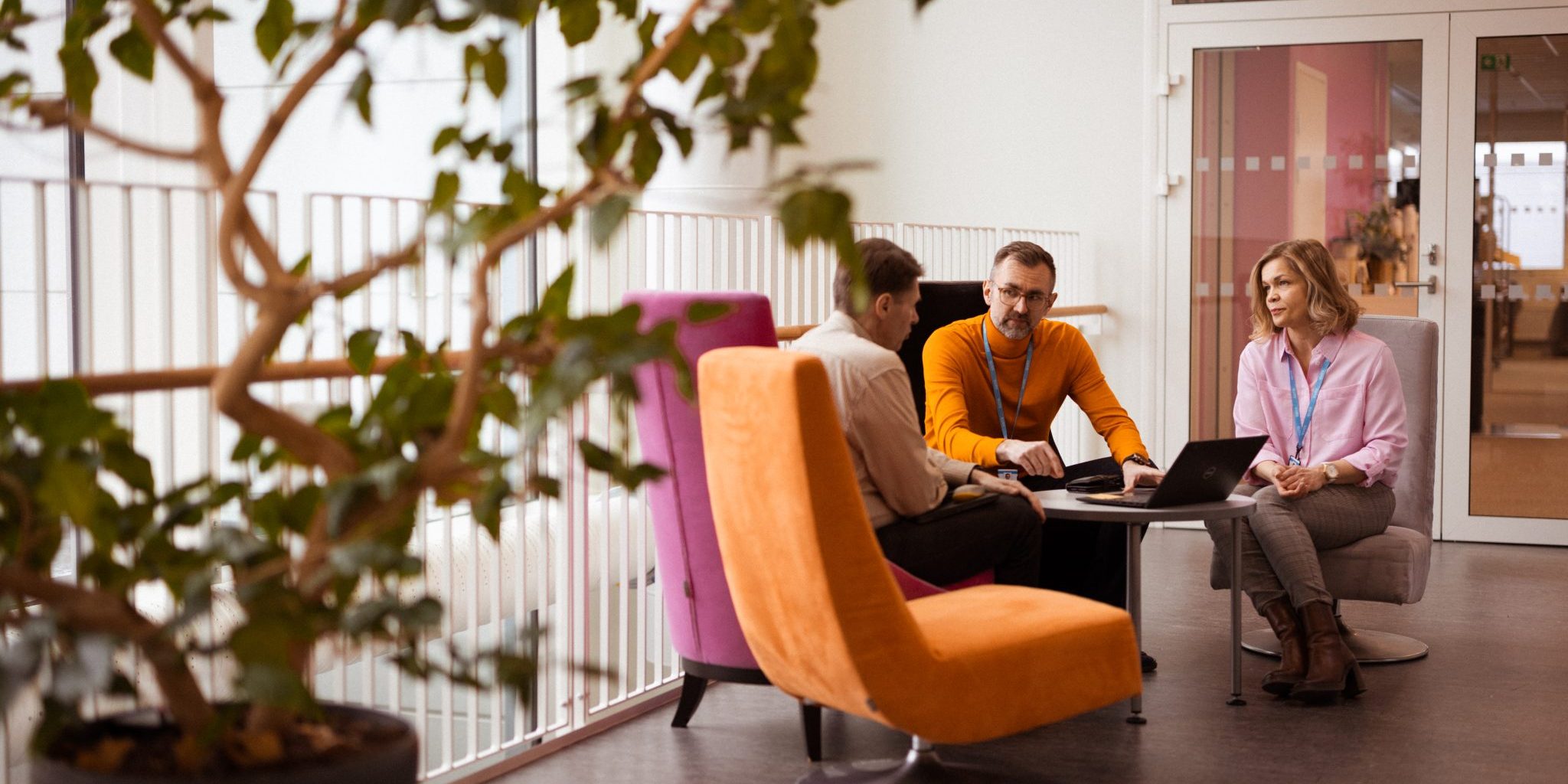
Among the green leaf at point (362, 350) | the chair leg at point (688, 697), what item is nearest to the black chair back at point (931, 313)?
the chair leg at point (688, 697)

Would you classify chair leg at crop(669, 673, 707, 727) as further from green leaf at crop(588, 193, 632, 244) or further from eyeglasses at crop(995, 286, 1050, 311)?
green leaf at crop(588, 193, 632, 244)

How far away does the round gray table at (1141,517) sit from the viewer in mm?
3648

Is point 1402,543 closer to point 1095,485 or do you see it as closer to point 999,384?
point 1095,485

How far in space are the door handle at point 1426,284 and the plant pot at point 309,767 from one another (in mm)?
5987

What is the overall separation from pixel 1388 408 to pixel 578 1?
3202 mm

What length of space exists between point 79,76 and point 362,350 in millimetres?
491

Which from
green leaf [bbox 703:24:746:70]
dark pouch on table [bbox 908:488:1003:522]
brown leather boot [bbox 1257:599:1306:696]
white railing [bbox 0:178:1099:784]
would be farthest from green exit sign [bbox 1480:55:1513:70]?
green leaf [bbox 703:24:746:70]

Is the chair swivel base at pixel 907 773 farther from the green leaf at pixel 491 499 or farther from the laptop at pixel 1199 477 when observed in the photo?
the green leaf at pixel 491 499

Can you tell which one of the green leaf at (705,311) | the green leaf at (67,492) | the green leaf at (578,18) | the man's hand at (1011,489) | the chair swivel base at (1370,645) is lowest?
the chair swivel base at (1370,645)

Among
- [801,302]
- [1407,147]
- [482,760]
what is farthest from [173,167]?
[1407,147]

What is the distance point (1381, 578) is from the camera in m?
4.21

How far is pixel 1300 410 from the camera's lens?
14.7 feet

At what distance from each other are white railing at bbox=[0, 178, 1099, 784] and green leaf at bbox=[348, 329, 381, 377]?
0.09 m

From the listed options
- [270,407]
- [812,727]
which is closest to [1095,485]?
[812,727]
